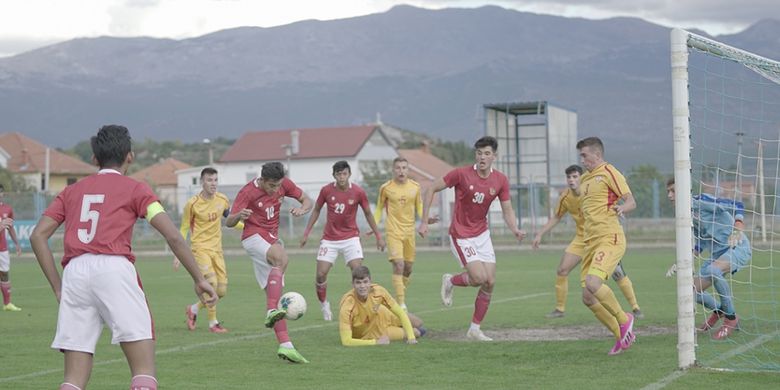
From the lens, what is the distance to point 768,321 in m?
13.9

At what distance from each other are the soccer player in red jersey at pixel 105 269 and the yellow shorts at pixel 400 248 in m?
10.1

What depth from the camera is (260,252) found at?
1295 cm

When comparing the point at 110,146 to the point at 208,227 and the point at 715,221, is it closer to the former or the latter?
the point at 715,221

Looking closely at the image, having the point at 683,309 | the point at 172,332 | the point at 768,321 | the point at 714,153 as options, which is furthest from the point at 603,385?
the point at 172,332

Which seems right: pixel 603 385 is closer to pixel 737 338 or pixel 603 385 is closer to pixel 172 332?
pixel 737 338

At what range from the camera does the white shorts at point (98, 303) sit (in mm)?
6695

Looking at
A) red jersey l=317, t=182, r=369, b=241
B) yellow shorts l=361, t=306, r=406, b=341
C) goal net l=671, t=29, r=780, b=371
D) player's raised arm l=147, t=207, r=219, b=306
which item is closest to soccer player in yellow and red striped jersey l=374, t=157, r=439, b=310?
red jersey l=317, t=182, r=369, b=241

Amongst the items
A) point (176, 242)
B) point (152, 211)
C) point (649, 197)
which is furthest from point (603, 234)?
point (649, 197)

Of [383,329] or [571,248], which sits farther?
[571,248]

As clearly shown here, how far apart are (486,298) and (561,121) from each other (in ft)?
123

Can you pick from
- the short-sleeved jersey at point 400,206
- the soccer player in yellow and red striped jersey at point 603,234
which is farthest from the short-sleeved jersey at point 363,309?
the short-sleeved jersey at point 400,206

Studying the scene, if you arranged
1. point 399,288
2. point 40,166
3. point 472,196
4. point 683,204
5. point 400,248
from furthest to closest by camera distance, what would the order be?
point 40,166
point 400,248
point 399,288
point 472,196
point 683,204

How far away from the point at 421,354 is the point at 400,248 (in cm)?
555

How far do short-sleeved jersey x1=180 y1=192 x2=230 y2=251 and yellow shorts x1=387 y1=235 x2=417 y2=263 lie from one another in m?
2.73
